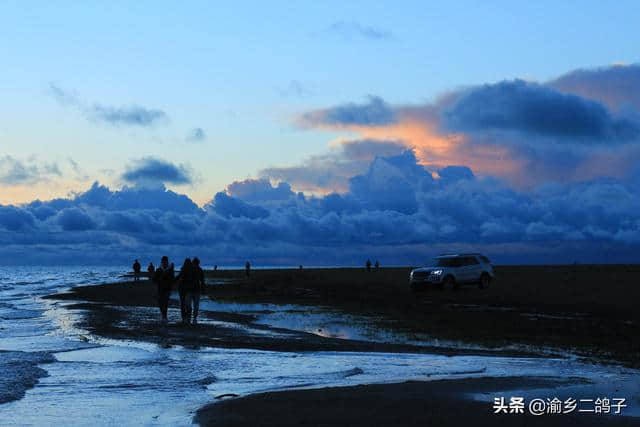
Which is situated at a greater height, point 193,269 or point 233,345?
point 193,269

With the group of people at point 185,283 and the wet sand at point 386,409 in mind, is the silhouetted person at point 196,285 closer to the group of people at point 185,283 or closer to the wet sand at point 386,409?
the group of people at point 185,283

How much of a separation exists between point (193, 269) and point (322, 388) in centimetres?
1263

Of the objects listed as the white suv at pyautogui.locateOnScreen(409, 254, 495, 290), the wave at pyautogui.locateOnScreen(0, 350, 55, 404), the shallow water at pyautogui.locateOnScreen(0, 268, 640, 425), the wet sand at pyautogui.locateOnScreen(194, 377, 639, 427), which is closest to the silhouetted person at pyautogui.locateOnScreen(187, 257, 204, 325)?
the shallow water at pyautogui.locateOnScreen(0, 268, 640, 425)

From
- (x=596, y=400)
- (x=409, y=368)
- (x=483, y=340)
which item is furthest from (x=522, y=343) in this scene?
(x=596, y=400)

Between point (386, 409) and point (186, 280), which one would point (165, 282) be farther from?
point (386, 409)

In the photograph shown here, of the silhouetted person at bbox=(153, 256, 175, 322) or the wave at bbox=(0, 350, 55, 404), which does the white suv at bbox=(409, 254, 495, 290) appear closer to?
the silhouetted person at bbox=(153, 256, 175, 322)

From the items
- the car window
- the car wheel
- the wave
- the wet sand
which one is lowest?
the wave

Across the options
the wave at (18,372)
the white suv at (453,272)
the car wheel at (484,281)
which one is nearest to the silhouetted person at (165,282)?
the wave at (18,372)

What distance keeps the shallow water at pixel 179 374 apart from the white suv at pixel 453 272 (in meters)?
21.7

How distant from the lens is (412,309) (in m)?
30.5

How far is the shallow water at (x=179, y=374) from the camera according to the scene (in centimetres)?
1019

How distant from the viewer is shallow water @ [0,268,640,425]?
33.4 ft

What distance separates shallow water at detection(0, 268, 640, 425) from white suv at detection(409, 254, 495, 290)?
71.3ft

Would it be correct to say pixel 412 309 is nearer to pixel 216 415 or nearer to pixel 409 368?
pixel 409 368
